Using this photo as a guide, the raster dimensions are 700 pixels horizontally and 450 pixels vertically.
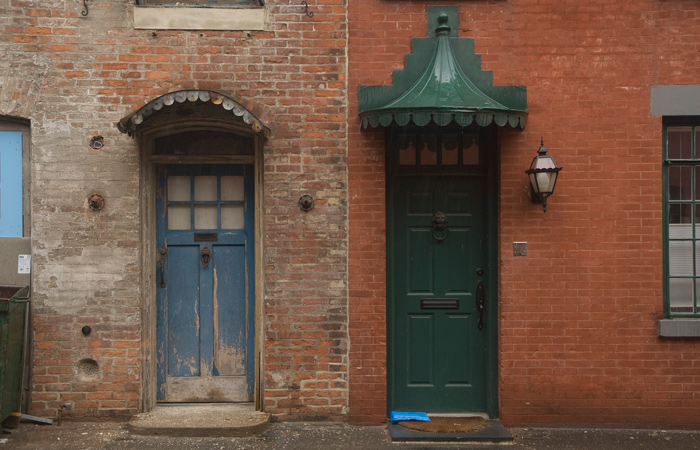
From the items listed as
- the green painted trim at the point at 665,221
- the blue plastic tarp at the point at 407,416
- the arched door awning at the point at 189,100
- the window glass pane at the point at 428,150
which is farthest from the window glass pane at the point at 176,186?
the green painted trim at the point at 665,221

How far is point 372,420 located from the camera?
583cm

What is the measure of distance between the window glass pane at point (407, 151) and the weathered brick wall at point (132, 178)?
2.04 feet

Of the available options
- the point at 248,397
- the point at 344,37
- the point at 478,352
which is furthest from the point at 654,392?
the point at 344,37

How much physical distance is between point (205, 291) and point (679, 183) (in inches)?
190

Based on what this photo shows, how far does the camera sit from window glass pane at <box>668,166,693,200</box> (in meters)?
5.96

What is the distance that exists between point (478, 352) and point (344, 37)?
336 centimetres

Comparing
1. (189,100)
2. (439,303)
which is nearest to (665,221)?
(439,303)

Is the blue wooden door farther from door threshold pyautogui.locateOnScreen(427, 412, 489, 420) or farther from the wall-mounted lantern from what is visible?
the wall-mounted lantern

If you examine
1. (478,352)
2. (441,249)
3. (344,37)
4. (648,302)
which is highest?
(344,37)

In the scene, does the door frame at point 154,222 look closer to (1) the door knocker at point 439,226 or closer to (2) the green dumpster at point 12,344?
(2) the green dumpster at point 12,344

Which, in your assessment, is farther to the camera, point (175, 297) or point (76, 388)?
point (175, 297)

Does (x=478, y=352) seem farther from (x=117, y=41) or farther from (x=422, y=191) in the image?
(x=117, y=41)

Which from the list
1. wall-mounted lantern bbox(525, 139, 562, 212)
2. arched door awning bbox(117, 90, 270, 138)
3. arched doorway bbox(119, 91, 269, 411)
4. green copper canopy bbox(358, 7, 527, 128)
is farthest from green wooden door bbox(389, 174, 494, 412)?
arched door awning bbox(117, 90, 270, 138)

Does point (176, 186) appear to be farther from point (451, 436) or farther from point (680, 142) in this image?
point (680, 142)
